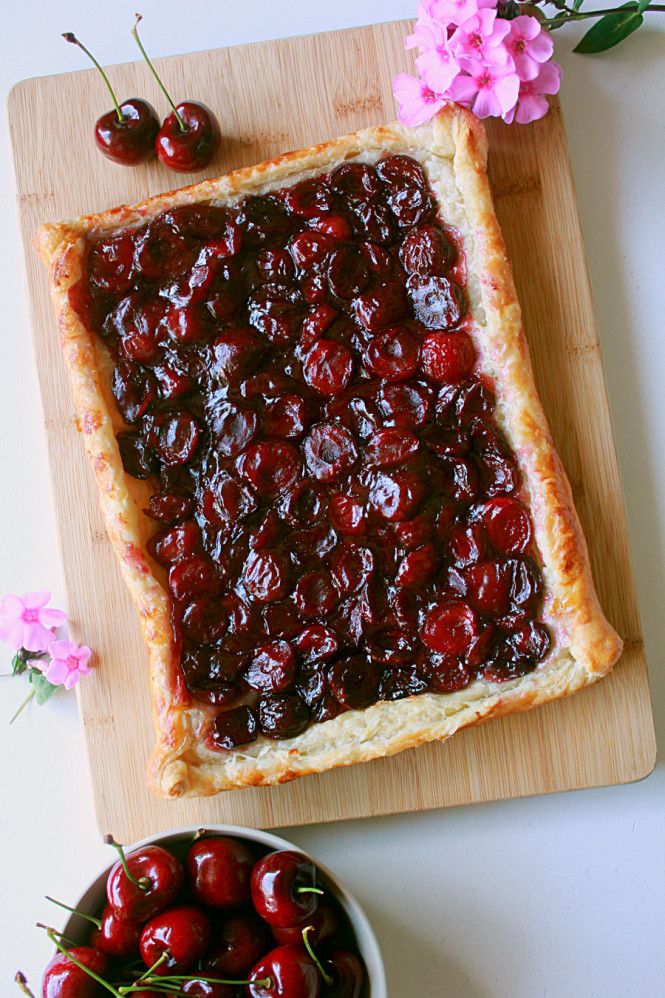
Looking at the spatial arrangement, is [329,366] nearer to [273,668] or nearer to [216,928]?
[273,668]

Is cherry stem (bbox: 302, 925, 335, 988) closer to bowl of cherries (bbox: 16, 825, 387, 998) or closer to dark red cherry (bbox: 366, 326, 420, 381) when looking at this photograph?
bowl of cherries (bbox: 16, 825, 387, 998)

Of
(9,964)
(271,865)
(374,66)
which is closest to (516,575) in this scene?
(271,865)

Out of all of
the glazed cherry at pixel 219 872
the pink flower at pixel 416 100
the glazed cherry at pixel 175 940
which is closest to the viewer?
the glazed cherry at pixel 175 940

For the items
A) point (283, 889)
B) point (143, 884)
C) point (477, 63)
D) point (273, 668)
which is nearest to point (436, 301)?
point (477, 63)

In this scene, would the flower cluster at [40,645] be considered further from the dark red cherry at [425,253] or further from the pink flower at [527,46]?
the pink flower at [527,46]

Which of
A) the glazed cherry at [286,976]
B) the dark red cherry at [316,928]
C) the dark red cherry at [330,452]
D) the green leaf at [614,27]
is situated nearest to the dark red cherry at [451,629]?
the dark red cherry at [330,452]

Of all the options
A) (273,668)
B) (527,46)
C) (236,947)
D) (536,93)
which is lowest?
(236,947)

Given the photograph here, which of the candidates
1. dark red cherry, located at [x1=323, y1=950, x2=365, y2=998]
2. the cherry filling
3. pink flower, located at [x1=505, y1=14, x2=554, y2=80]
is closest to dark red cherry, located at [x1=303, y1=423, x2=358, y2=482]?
the cherry filling
